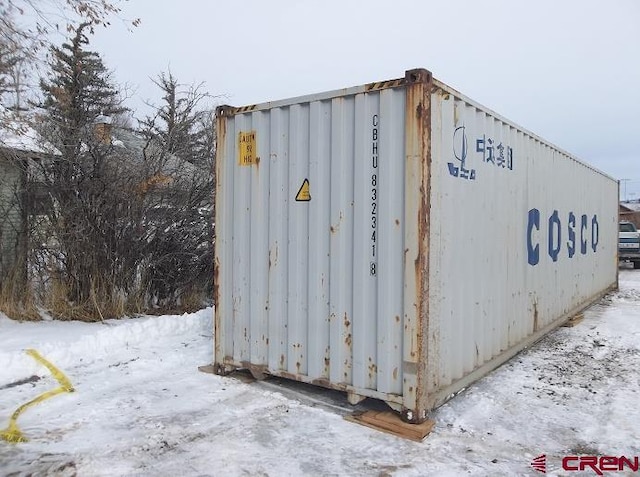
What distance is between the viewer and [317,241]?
15.1 ft

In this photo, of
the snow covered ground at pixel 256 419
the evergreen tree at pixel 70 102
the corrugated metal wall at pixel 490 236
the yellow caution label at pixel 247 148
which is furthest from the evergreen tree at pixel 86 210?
the corrugated metal wall at pixel 490 236

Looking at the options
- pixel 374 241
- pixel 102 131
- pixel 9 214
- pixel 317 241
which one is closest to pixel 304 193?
pixel 317 241

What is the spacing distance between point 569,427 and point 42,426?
4144 millimetres

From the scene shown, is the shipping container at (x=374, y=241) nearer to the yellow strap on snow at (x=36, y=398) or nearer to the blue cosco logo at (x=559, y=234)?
the blue cosco logo at (x=559, y=234)

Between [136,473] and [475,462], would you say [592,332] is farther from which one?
[136,473]

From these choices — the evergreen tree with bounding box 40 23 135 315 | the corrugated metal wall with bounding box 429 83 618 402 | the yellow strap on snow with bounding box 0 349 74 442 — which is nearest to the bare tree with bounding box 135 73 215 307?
the evergreen tree with bounding box 40 23 135 315

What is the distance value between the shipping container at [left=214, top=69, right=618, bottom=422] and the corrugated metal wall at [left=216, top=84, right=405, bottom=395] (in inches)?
0.5

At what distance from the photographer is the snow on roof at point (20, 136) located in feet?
24.7

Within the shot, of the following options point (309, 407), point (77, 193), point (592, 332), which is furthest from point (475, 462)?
point (77, 193)

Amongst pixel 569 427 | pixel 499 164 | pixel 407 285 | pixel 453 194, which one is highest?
pixel 499 164

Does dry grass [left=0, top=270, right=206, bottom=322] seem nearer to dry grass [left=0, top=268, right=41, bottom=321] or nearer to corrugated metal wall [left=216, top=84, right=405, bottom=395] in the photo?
dry grass [left=0, top=268, right=41, bottom=321]

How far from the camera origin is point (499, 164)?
17.4 feet

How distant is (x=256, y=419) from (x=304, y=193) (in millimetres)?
2006

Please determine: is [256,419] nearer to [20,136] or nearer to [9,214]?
[9,214]
